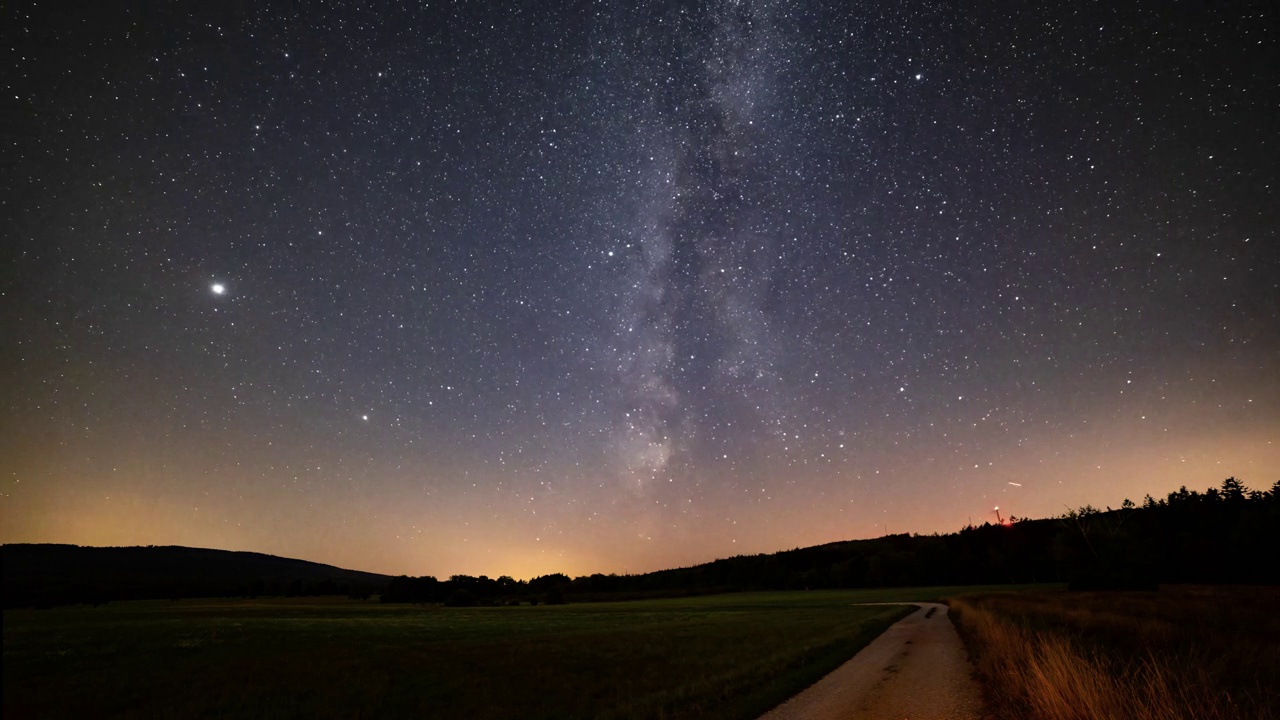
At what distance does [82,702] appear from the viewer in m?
16.3

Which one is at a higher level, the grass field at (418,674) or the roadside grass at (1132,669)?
the roadside grass at (1132,669)

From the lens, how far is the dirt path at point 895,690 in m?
10.6

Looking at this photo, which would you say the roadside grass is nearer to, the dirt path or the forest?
the dirt path

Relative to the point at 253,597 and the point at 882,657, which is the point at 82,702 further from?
the point at 253,597

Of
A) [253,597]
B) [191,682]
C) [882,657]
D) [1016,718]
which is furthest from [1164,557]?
[253,597]

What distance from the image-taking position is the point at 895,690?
1278cm

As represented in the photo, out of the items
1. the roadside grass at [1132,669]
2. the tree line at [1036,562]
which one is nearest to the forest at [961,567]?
the tree line at [1036,562]

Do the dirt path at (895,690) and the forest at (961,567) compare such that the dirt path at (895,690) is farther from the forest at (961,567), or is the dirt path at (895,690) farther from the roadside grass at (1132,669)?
the forest at (961,567)

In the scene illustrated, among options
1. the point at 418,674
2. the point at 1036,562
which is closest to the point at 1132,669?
the point at 418,674

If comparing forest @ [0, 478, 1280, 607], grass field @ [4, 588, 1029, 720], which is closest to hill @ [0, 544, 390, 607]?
forest @ [0, 478, 1280, 607]

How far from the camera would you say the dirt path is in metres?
10.6

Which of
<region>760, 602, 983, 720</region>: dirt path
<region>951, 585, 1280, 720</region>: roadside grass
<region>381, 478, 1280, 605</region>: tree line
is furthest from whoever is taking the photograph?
<region>381, 478, 1280, 605</region>: tree line

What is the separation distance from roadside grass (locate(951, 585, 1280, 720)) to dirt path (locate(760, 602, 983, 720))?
63cm

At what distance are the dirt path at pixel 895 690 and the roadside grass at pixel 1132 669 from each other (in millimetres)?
632
